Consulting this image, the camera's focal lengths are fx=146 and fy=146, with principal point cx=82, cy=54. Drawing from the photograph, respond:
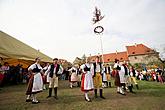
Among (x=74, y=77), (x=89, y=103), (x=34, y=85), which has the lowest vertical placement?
(x=89, y=103)

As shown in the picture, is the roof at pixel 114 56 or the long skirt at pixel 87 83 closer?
the long skirt at pixel 87 83

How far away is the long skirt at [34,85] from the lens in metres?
5.73

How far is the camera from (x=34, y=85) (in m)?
5.82

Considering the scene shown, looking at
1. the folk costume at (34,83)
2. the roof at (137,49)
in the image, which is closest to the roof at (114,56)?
the roof at (137,49)

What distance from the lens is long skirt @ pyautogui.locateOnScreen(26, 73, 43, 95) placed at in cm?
573

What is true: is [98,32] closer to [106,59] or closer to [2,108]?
[2,108]

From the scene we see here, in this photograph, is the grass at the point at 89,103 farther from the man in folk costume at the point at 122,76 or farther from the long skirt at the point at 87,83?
the man in folk costume at the point at 122,76

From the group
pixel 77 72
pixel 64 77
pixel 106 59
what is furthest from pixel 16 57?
pixel 106 59

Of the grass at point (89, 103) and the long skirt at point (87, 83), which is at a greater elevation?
the long skirt at point (87, 83)

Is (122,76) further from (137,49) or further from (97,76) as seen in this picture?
(137,49)

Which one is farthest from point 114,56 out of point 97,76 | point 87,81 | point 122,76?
point 87,81

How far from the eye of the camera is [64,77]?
20922mm

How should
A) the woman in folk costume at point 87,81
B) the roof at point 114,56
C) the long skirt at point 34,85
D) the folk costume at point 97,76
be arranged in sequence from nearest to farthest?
the long skirt at point 34,85, the woman in folk costume at point 87,81, the folk costume at point 97,76, the roof at point 114,56

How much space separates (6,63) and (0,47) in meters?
1.94
